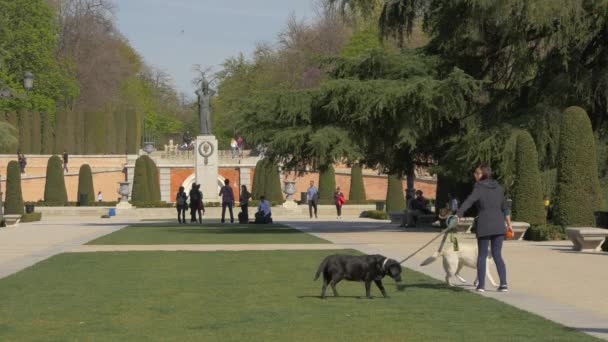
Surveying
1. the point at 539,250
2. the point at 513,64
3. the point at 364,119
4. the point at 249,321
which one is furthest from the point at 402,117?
the point at 249,321

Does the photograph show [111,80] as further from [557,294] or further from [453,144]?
[557,294]

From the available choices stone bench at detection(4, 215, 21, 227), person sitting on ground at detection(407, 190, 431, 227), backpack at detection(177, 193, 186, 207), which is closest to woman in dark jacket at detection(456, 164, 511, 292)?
person sitting on ground at detection(407, 190, 431, 227)

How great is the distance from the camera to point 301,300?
14008mm

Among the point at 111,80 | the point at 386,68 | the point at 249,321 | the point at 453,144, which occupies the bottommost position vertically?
the point at 249,321

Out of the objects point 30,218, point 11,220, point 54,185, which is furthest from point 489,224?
point 54,185

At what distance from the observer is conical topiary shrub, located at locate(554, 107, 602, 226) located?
28703 mm

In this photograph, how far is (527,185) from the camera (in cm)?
3100

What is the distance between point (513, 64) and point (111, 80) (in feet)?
247

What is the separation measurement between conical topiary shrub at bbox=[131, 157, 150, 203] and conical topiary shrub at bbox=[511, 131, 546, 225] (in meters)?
43.2

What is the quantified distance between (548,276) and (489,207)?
305 centimetres

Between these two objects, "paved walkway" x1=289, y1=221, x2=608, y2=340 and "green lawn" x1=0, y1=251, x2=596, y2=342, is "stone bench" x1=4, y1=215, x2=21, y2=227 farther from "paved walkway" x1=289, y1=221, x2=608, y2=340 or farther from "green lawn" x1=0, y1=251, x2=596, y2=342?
"green lawn" x1=0, y1=251, x2=596, y2=342

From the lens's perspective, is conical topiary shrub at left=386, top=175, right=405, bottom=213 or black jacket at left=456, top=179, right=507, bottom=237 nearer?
black jacket at left=456, top=179, right=507, bottom=237

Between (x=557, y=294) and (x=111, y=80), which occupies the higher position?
(x=111, y=80)

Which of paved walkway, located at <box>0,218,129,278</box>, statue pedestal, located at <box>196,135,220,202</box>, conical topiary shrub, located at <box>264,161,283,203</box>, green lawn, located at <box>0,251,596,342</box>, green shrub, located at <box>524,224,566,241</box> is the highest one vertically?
statue pedestal, located at <box>196,135,220,202</box>
